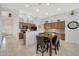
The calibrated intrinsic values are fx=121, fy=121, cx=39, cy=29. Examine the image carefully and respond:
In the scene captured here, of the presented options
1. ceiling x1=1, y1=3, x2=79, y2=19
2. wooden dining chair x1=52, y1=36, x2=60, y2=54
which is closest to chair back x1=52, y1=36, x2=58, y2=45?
wooden dining chair x1=52, y1=36, x2=60, y2=54

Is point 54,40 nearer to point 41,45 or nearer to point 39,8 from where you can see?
point 41,45

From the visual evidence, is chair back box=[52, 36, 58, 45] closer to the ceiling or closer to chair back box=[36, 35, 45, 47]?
chair back box=[36, 35, 45, 47]

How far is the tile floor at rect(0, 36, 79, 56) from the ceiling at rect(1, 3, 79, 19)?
594 millimetres

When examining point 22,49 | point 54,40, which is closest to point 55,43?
point 54,40

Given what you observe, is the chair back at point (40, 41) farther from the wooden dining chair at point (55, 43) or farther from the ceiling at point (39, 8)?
the ceiling at point (39, 8)

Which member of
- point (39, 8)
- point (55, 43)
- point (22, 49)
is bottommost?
point (22, 49)

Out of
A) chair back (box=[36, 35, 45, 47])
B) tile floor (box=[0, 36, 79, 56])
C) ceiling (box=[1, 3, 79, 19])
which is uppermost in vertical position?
ceiling (box=[1, 3, 79, 19])

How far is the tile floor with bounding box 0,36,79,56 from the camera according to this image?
2422 mm

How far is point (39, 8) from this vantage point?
2438 mm

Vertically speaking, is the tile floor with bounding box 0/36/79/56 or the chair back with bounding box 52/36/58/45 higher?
the chair back with bounding box 52/36/58/45

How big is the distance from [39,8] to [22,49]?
0.90 metres

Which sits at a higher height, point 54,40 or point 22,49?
point 54,40

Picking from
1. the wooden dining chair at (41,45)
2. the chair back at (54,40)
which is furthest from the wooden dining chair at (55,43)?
the wooden dining chair at (41,45)

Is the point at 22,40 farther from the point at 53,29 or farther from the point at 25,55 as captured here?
the point at 53,29
